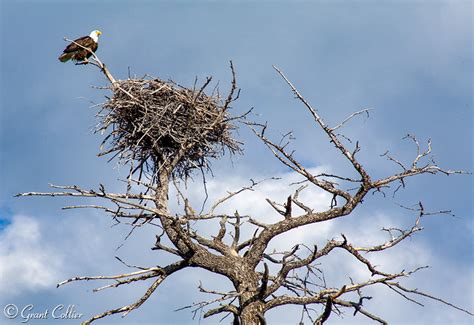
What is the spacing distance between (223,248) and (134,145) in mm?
2083

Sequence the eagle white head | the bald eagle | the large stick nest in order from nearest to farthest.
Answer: the large stick nest, the bald eagle, the eagle white head

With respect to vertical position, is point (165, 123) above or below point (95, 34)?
below

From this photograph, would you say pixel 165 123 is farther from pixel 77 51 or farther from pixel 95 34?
pixel 95 34

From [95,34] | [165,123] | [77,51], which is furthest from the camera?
[95,34]

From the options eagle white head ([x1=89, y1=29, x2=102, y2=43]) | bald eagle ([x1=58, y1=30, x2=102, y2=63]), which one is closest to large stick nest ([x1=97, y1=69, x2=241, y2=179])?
bald eagle ([x1=58, y1=30, x2=102, y2=63])

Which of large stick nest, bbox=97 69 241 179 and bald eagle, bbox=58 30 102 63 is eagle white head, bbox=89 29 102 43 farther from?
large stick nest, bbox=97 69 241 179

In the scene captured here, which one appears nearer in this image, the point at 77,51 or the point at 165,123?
the point at 165,123

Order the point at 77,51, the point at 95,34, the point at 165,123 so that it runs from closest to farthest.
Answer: the point at 165,123
the point at 77,51
the point at 95,34

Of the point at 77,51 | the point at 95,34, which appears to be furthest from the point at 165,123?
the point at 95,34

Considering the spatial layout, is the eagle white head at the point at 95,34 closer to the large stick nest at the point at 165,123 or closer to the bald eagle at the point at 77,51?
the bald eagle at the point at 77,51

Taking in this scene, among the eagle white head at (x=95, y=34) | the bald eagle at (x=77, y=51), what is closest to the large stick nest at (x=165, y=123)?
the bald eagle at (x=77, y=51)

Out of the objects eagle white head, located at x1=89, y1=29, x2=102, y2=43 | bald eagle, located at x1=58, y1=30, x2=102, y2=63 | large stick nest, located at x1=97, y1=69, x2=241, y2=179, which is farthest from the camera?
eagle white head, located at x1=89, y1=29, x2=102, y2=43

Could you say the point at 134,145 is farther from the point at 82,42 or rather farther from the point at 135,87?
the point at 82,42

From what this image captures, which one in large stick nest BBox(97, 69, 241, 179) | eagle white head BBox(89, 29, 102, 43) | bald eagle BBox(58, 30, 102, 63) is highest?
eagle white head BBox(89, 29, 102, 43)
